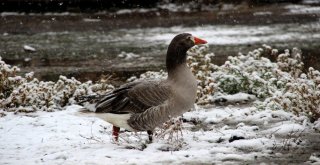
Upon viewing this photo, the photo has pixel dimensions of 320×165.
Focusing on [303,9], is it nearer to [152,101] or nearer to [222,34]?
[222,34]

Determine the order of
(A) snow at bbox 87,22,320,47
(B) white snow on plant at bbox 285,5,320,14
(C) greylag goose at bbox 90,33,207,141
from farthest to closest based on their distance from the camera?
(B) white snow on plant at bbox 285,5,320,14
(A) snow at bbox 87,22,320,47
(C) greylag goose at bbox 90,33,207,141

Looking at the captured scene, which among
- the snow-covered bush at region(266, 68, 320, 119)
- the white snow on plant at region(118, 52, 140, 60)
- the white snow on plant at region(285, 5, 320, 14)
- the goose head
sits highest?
the goose head

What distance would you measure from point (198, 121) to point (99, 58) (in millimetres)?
7501

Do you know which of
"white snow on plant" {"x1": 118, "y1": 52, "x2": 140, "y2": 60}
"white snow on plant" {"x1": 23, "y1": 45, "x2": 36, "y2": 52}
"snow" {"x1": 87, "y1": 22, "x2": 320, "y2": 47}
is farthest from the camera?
"snow" {"x1": 87, "y1": 22, "x2": 320, "y2": 47}

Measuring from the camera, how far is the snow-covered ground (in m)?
6.54

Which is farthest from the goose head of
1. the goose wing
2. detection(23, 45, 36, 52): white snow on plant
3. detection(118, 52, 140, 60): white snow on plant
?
detection(23, 45, 36, 52): white snow on plant

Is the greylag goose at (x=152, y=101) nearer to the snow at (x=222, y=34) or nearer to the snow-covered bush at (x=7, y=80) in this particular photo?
the snow-covered bush at (x=7, y=80)

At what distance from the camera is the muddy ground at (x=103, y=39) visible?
572 inches

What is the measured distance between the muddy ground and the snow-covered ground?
4.40 meters

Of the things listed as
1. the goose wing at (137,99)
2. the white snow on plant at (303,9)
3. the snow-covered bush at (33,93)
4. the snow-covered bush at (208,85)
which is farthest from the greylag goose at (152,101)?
the white snow on plant at (303,9)

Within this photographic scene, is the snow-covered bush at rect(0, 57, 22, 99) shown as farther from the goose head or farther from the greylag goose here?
the goose head

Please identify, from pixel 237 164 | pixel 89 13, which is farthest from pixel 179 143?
pixel 89 13

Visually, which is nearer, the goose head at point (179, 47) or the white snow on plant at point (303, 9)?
the goose head at point (179, 47)

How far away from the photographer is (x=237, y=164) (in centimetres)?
625
